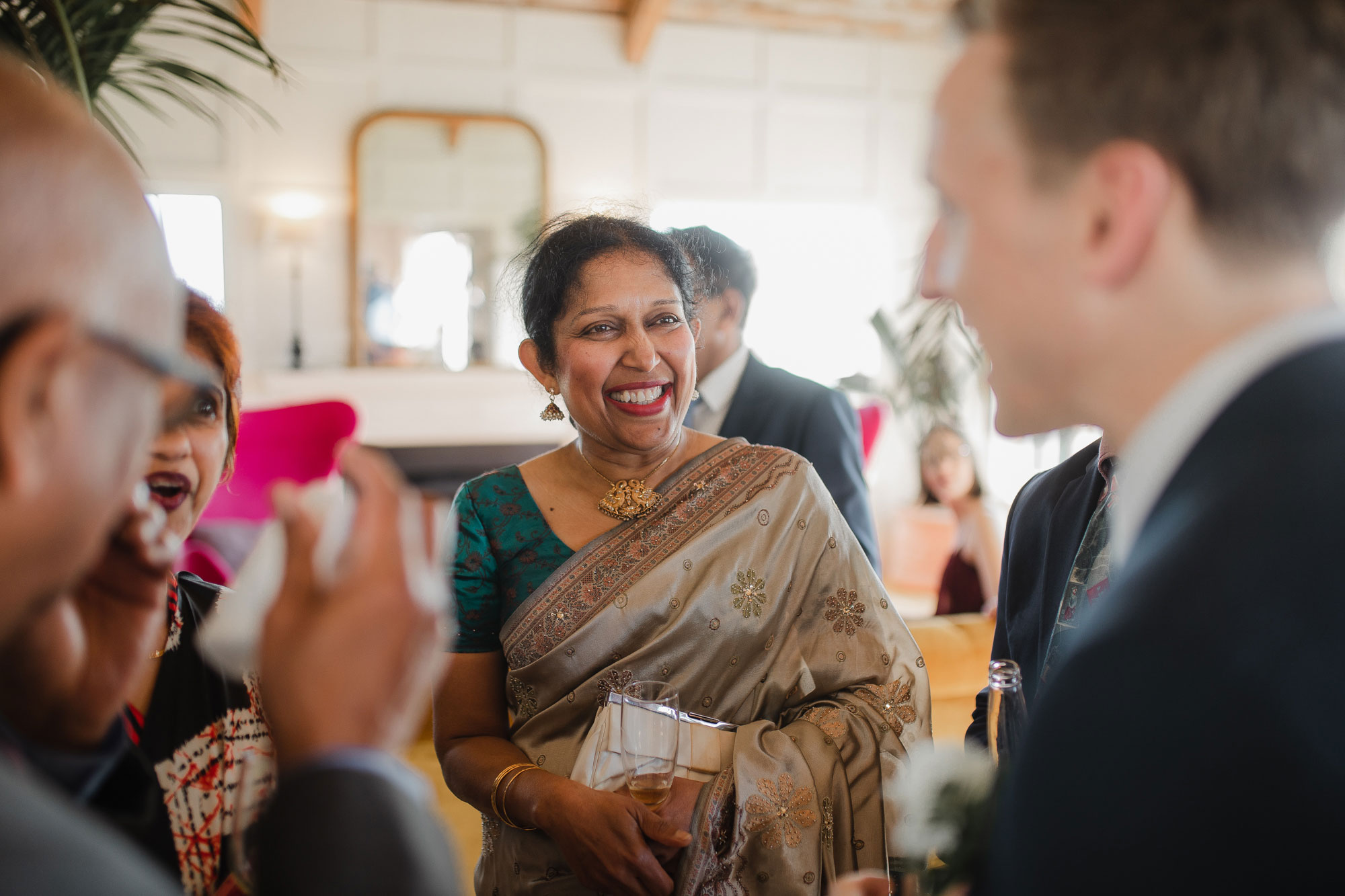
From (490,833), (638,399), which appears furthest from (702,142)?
(490,833)

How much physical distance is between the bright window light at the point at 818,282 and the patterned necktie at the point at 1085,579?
6775mm

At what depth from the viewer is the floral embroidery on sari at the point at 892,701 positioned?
68.2 inches

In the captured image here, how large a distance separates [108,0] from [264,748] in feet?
6.35

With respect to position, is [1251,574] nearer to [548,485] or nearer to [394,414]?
[548,485]

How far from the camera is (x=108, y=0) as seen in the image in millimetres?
2293

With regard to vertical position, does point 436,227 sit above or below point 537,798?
above

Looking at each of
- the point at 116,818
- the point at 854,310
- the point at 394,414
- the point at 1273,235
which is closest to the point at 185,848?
the point at 116,818

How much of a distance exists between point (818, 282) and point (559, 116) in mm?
2540

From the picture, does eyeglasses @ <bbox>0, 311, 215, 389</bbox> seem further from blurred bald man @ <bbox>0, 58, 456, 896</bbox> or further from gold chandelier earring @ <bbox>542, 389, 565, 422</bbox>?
gold chandelier earring @ <bbox>542, 389, 565, 422</bbox>

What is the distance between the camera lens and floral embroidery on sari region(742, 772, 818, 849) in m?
1.57

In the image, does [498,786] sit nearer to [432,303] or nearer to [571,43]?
[432,303]

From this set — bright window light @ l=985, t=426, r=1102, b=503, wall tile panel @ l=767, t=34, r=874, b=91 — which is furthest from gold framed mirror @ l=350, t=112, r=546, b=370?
bright window light @ l=985, t=426, r=1102, b=503

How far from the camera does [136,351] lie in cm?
51

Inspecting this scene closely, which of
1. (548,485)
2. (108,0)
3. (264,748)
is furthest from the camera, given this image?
(108,0)
